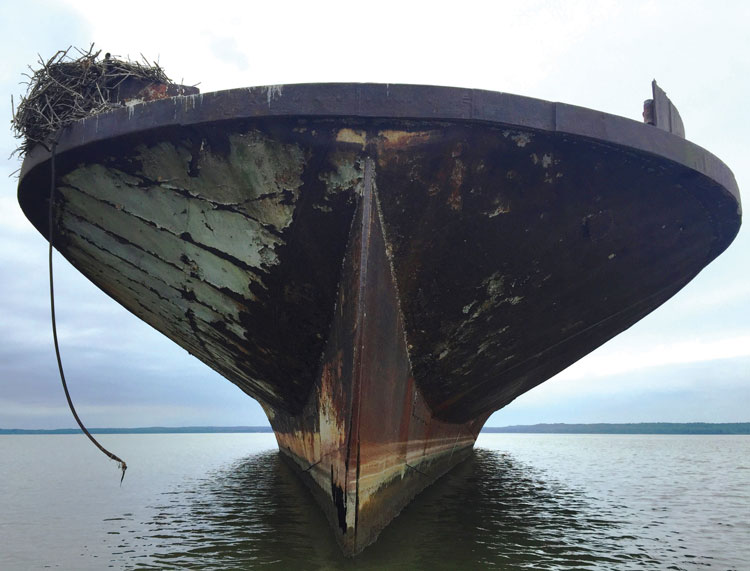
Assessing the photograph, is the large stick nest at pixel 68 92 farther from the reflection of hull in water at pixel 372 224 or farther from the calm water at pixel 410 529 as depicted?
the calm water at pixel 410 529

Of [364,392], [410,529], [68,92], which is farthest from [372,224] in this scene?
[410,529]

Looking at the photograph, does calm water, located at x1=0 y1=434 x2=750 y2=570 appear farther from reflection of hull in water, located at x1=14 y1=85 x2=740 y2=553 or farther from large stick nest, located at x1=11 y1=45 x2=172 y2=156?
large stick nest, located at x1=11 y1=45 x2=172 y2=156

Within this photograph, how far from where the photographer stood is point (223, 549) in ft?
16.4

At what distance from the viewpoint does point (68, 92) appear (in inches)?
158

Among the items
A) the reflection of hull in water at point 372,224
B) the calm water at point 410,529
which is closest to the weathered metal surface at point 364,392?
the reflection of hull in water at point 372,224

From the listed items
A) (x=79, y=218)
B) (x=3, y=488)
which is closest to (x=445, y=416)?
(x=79, y=218)

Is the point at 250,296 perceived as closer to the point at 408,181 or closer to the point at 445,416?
the point at 408,181

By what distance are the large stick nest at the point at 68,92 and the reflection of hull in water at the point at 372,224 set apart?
8.9 inches

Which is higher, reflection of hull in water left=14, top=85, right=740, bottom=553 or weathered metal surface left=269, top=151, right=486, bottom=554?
reflection of hull in water left=14, top=85, right=740, bottom=553

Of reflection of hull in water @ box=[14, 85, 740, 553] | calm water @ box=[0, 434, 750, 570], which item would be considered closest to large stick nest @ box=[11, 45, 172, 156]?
reflection of hull in water @ box=[14, 85, 740, 553]

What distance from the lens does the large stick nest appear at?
12.9ft

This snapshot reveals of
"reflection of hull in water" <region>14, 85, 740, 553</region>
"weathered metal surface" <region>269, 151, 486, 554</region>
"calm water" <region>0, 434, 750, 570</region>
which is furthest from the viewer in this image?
"calm water" <region>0, 434, 750, 570</region>

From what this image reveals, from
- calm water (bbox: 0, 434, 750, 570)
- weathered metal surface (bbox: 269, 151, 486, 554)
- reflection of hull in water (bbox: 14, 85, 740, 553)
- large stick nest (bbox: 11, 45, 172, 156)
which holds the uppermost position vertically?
large stick nest (bbox: 11, 45, 172, 156)

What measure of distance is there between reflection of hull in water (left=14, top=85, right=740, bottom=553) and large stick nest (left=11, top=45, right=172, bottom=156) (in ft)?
0.74
